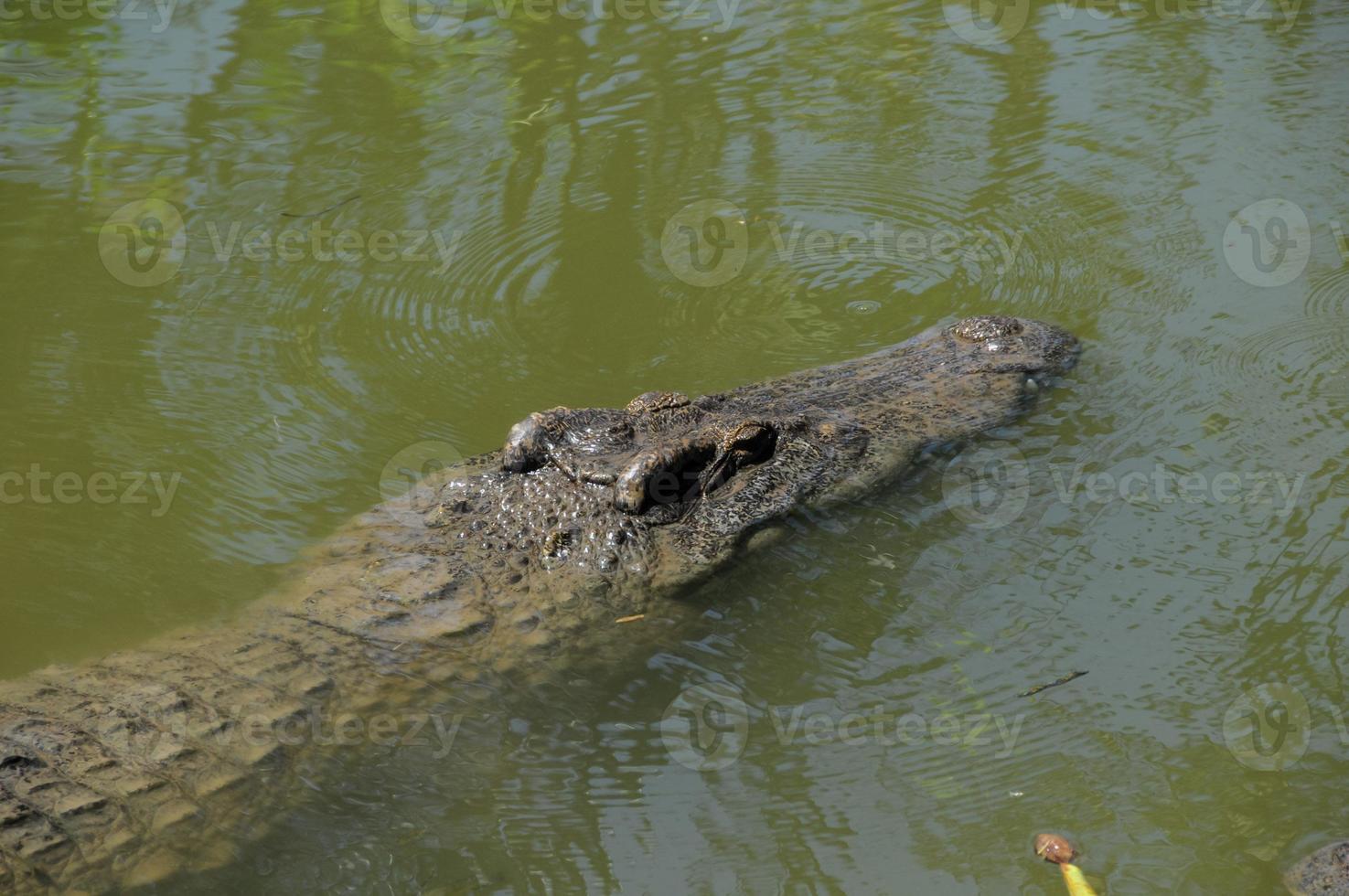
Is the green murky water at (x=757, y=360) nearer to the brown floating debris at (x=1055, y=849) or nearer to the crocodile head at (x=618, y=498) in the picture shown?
the brown floating debris at (x=1055, y=849)

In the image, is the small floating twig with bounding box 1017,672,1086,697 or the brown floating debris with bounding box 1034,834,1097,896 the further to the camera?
the small floating twig with bounding box 1017,672,1086,697

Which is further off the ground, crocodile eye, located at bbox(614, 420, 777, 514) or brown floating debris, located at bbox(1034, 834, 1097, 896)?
crocodile eye, located at bbox(614, 420, 777, 514)

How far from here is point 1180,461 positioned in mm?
5496

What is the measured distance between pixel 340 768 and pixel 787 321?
3592 mm

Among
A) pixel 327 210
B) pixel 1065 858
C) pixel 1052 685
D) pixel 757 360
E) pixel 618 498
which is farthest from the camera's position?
pixel 327 210

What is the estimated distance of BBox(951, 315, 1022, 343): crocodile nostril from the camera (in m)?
6.06

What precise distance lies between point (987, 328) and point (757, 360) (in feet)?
3.71

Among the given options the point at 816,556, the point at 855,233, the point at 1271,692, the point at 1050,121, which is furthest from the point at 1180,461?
the point at 1050,121

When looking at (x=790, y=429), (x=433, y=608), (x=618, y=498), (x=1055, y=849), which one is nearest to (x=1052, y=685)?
(x=1055, y=849)

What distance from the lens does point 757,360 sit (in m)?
6.44

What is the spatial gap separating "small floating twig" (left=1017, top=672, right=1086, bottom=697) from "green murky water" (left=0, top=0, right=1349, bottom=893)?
3 centimetres

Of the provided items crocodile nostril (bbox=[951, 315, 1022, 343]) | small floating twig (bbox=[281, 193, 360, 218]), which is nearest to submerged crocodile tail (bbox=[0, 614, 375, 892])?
crocodile nostril (bbox=[951, 315, 1022, 343])

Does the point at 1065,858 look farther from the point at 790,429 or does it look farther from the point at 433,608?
the point at 433,608

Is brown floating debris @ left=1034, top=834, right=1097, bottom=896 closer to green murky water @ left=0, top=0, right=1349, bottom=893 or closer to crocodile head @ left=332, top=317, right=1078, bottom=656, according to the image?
green murky water @ left=0, top=0, right=1349, bottom=893
